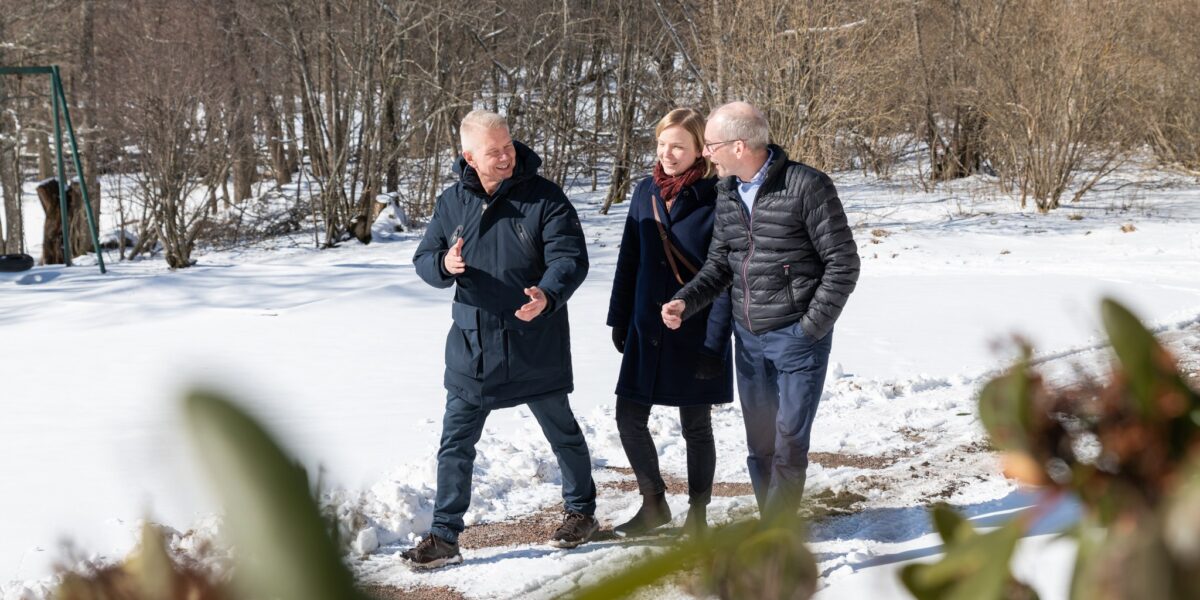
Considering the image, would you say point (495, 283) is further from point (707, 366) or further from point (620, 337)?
point (707, 366)

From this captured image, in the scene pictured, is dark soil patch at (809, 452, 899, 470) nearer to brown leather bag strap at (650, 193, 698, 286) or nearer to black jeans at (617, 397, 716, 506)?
black jeans at (617, 397, 716, 506)

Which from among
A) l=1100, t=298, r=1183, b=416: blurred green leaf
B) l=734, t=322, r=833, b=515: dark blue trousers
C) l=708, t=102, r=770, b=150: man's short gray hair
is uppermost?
l=708, t=102, r=770, b=150: man's short gray hair

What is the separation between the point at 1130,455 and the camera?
1.03ft

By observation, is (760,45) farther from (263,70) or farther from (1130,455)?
(1130,455)

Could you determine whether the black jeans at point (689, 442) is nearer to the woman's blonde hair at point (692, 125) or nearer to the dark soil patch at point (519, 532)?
the dark soil patch at point (519, 532)

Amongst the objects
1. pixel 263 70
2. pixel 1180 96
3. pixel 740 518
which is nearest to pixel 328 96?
pixel 263 70

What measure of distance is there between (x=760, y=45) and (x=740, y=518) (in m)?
17.9

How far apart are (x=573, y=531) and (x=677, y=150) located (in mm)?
1799

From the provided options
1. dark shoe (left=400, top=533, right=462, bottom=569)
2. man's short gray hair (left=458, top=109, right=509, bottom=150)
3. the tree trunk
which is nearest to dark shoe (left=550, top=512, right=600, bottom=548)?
dark shoe (left=400, top=533, right=462, bottom=569)

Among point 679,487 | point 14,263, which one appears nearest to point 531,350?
point 679,487

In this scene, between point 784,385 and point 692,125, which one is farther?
point 692,125

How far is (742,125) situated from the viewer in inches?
187

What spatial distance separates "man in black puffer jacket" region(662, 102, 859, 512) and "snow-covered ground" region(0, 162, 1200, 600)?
0.38 meters

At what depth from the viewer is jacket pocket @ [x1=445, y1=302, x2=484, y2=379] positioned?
16.2 ft
